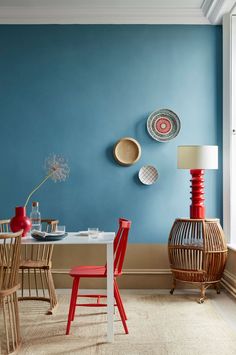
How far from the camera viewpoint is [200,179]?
5.44 metres

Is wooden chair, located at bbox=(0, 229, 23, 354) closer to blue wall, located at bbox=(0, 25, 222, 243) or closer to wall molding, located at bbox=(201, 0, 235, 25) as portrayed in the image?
blue wall, located at bbox=(0, 25, 222, 243)

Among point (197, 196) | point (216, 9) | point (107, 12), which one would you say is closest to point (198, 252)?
point (197, 196)

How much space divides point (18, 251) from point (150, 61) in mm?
2927

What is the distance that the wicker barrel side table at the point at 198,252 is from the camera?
17.2 ft

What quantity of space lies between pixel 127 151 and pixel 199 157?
844 mm

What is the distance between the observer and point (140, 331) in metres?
4.30

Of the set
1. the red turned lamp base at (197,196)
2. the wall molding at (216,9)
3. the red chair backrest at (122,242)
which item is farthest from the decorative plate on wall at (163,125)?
the red chair backrest at (122,242)

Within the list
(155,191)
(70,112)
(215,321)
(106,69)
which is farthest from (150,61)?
(215,321)

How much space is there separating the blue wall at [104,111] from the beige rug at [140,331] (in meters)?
0.98

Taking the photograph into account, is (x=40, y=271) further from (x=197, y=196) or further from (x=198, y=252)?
(x=197, y=196)

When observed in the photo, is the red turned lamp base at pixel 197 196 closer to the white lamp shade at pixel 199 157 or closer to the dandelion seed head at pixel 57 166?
the white lamp shade at pixel 199 157

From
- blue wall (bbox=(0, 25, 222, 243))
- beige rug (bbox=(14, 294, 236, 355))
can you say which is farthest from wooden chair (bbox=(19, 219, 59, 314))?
blue wall (bbox=(0, 25, 222, 243))

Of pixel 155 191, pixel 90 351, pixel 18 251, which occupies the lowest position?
pixel 90 351

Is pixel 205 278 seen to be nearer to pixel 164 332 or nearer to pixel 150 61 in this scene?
pixel 164 332
